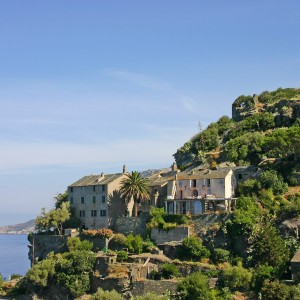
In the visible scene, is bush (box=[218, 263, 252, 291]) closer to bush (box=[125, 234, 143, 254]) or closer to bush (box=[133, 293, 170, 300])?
bush (box=[133, 293, 170, 300])

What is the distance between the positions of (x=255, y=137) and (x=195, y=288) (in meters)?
31.6

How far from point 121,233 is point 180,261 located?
1166 centimetres

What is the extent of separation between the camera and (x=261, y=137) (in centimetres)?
7800

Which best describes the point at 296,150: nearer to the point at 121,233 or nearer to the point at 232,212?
the point at 232,212

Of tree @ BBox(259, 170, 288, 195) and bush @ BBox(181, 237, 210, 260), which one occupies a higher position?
tree @ BBox(259, 170, 288, 195)

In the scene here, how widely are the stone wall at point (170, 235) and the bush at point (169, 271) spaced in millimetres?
4808

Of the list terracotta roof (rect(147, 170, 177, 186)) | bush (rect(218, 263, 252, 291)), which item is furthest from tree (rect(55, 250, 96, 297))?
bush (rect(218, 263, 252, 291))

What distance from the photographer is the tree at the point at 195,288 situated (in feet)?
169

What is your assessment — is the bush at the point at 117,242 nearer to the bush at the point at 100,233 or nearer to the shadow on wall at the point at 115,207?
the bush at the point at 100,233

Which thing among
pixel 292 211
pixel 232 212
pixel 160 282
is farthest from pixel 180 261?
pixel 292 211

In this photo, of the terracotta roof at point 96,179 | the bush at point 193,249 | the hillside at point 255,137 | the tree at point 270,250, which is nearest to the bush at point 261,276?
the tree at point 270,250

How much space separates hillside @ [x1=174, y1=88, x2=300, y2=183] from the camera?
233 feet

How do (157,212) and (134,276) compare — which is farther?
(157,212)

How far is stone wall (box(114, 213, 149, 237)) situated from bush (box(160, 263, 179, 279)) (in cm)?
842
